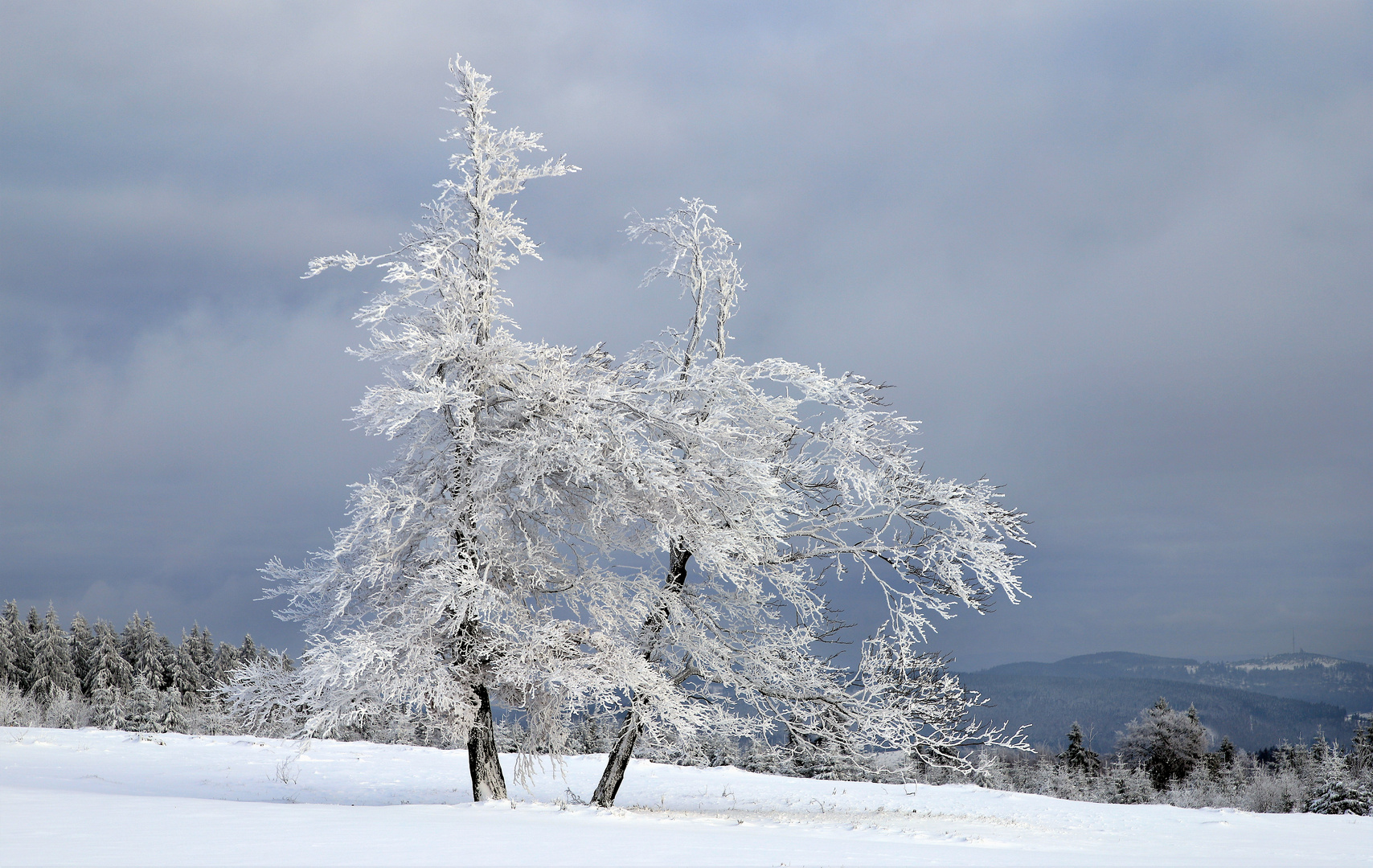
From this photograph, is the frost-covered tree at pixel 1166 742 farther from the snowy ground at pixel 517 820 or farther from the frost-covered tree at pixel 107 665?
the frost-covered tree at pixel 107 665

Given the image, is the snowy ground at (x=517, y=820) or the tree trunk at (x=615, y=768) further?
the tree trunk at (x=615, y=768)

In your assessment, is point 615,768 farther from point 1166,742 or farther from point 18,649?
point 18,649

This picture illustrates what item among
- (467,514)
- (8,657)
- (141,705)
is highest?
(467,514)

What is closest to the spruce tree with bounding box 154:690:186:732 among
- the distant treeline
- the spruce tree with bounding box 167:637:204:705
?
the spruce tree with bounding box 167:637:204:705

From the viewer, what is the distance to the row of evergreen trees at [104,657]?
63.8 metres

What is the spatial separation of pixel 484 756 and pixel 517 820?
10.9 ft

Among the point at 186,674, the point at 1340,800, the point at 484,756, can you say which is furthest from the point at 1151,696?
the point at 484,756

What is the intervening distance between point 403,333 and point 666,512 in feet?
14.7

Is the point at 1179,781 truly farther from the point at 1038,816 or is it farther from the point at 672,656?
the point at 672,656

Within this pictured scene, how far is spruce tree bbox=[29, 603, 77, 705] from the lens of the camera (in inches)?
2488

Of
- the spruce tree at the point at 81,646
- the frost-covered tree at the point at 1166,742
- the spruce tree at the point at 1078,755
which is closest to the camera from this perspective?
the frost-covered tree at the point at 1166,742

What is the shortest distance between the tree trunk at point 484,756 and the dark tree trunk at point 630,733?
5.14 ft

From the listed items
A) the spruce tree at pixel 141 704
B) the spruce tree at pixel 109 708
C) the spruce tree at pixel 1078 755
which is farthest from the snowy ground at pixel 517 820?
the spruce tree at pixel 1078 755

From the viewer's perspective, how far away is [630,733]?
1352 cm
